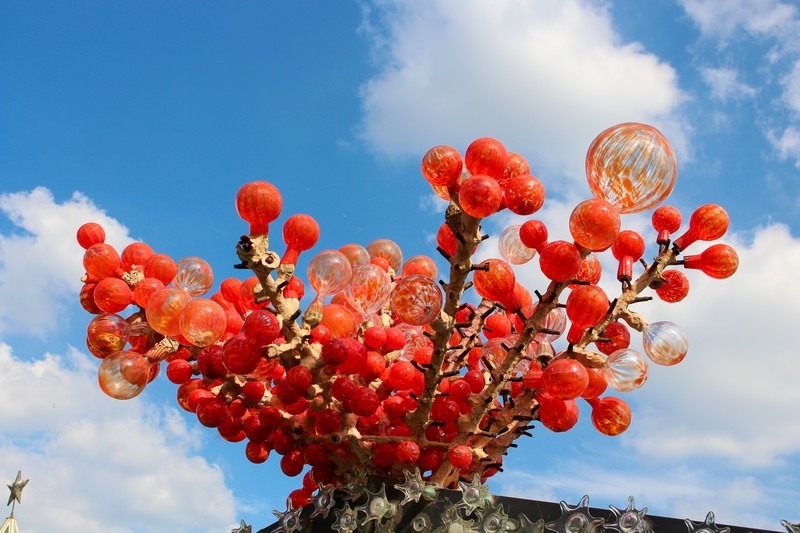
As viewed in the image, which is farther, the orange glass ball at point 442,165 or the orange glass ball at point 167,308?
the orange glass ball at point 167,308

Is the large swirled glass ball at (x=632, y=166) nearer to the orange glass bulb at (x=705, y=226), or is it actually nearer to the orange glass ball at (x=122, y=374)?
the orange glass bulb at (x=705, y=226)

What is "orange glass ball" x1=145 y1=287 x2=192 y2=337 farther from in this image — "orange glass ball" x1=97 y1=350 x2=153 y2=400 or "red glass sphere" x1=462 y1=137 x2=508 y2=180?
"red glass sphere" x1=462 y1=137 x2=508 y2=180

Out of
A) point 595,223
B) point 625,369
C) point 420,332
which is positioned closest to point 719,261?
point 625,369

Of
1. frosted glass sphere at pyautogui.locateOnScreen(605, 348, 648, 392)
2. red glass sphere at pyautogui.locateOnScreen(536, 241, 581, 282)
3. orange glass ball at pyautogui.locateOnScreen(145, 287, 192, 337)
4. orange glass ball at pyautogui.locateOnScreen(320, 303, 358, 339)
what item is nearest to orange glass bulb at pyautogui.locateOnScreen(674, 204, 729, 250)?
frosted glass sphere at pyautogui.locateOnScreen(605, 348, 648, 392)

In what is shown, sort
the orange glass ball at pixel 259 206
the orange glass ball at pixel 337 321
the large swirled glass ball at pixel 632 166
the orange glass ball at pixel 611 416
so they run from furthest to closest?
the orange glass ball at pixel 337 321, the orange glass ball at pixel 611 416, the orange glass ball at pixel 259 206, the large swirled glass ball at pixel 632 166

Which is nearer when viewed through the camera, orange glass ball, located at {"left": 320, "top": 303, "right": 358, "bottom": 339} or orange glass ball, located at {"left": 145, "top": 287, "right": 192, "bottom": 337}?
orange glass ball, located at {"left": 145, "top": 287, "right": 192, "bottom": 337}

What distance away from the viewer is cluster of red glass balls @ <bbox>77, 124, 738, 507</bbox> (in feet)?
12.6

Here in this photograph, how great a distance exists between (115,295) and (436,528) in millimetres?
2478

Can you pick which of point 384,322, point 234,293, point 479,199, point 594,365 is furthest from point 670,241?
point 234,293

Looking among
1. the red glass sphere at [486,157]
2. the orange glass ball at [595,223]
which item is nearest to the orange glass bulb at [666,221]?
the orange glass ball at [595,223]

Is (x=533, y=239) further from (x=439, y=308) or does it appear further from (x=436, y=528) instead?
(x=436, y=528)

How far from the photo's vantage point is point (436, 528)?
3.91 meters

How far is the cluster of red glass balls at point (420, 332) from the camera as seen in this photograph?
3.84 m

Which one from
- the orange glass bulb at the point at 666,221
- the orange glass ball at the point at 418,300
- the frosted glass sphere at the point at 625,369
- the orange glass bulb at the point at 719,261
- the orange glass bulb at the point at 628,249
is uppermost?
the orange glass bulb at the point at 666,221
